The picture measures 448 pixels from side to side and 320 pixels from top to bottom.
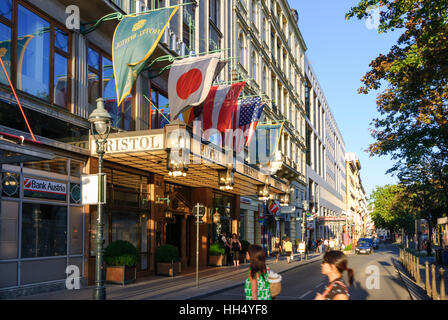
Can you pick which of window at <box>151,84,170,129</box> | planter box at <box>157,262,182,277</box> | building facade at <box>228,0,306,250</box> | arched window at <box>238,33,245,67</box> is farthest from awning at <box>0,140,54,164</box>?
arched window at <box>238,33,245,67</box>

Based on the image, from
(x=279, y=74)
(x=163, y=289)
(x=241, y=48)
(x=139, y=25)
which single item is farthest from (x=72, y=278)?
(x=279, y=74)

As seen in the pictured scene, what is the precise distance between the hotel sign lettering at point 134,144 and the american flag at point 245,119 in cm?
997

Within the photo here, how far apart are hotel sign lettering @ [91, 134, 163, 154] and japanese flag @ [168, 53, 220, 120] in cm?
226

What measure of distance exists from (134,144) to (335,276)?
12284mm

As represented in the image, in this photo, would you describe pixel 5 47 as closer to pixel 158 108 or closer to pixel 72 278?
pixel 72 278

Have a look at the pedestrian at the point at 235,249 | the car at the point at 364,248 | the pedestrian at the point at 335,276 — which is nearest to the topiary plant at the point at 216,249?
the pedestrian at the point at 235,249

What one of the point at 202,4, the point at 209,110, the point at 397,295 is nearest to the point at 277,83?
the point at 202,4

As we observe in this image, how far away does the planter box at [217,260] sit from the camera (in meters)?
26.6

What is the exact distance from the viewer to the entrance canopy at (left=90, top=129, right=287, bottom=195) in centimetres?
1691

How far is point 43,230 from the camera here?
587 inches

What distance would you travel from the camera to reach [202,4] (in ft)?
92.5

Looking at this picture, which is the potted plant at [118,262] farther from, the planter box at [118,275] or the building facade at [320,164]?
the building facade at [320,164]

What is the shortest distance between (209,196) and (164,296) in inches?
541
